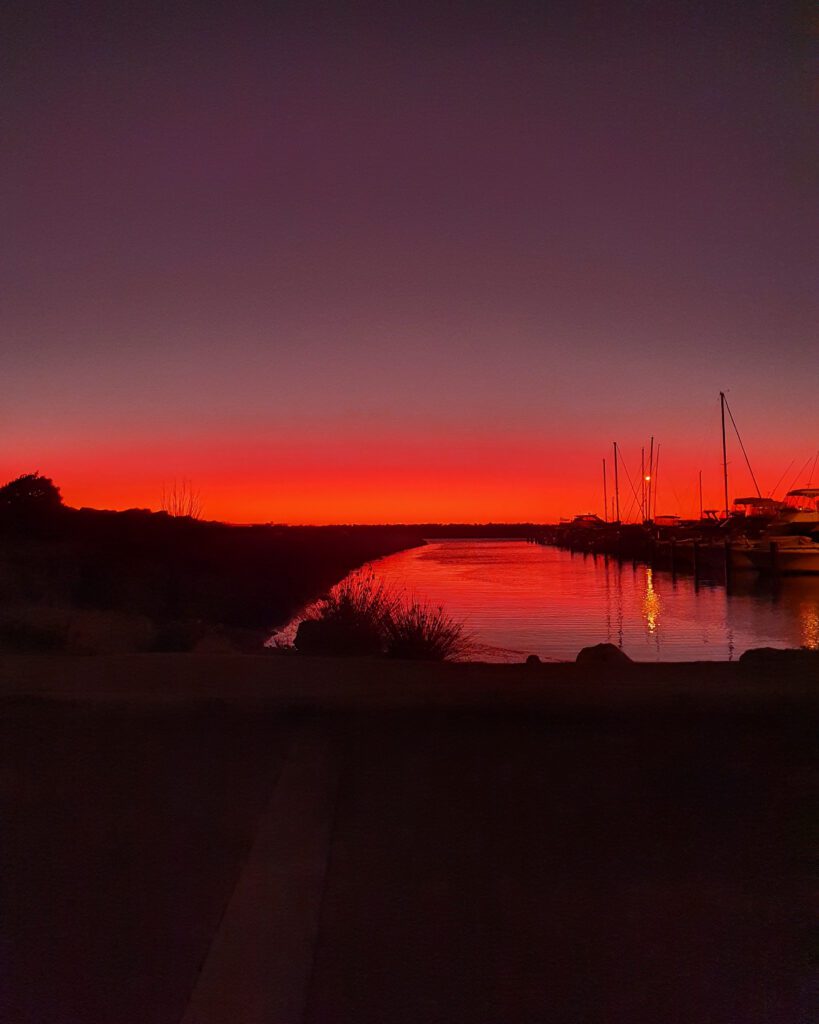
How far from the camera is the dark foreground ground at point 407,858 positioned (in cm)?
408

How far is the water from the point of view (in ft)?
96.3

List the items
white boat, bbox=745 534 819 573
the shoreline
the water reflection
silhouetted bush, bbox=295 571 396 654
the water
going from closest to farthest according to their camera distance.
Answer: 1. the shoreline
2. silhouetted bush, bbox=295 571 396 654
3. the water
4. the water reflection
5. white boat, bbox=745 534 819 573

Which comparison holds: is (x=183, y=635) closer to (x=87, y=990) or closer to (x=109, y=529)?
(x=87, y=990)

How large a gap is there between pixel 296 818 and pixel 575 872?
1.53 meters

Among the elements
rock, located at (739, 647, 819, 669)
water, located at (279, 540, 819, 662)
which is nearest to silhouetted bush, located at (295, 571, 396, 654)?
water, located at (279, 540, 819, 662)

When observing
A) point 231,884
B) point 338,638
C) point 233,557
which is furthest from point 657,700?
point 233,557

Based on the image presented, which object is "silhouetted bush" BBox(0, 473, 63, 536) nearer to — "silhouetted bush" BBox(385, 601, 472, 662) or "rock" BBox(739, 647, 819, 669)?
"silhouetted bush" BBox(385, 601, 472, 662)

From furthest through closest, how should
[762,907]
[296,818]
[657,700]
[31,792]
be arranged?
[657,700] < [31,792] < [296,818] < [762,907]

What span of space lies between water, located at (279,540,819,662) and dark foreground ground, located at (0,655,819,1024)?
13.0 metres

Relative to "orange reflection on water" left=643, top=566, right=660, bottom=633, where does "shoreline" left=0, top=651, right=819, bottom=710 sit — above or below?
above

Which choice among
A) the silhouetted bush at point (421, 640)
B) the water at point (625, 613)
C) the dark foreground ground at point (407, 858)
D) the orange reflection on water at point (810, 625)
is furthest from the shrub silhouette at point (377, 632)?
the orange reflection on water at point (810, 625)

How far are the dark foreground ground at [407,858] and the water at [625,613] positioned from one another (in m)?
13.0

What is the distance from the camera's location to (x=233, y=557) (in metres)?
49.6

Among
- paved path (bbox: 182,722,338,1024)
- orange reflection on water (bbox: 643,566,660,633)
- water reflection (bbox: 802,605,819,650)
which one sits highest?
paved path (bbox: 182,722,338,1024)
